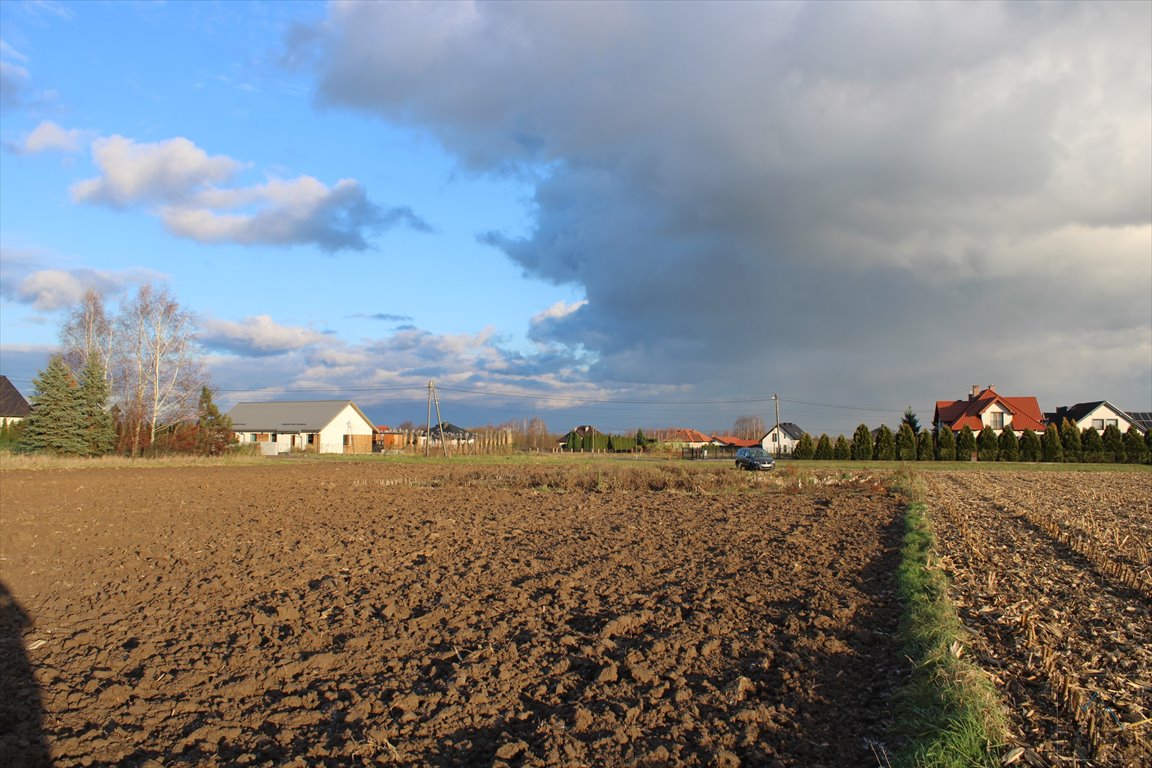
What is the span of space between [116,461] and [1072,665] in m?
46.5

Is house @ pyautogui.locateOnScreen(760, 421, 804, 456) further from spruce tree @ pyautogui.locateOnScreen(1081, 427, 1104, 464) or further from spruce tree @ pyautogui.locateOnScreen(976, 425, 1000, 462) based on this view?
spruce tree @ pyautogui.locateOnScreen(1081, 427, 1104, 464)

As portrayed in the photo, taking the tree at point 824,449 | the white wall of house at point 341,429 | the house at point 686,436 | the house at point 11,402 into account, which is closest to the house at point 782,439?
the house at point 686,436

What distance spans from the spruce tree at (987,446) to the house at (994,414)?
904 cm

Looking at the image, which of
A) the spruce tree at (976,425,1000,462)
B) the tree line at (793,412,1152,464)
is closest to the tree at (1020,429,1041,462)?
the tree line at (793,412,1152,464)

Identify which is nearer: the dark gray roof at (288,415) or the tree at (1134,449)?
the tree at (1134,449)

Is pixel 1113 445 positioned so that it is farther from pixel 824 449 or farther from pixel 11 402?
pixel 11 402

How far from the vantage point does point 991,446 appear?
55750mm

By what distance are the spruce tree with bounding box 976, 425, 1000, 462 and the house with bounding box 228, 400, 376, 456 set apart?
57.0 m

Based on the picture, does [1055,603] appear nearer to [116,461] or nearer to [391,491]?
[391,491]

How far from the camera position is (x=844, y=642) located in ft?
22.0

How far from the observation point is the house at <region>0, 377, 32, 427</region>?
73.6 meters

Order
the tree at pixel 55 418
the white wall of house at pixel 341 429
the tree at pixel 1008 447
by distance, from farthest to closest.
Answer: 1. the white wall of house at pixel 341 429
2. the tree at pixel 1008 447
3. the tree at pixel 55 418

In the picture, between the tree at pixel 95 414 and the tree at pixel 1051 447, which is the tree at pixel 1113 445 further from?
the tree at pixel 95 414

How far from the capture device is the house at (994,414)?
67.5 meters
